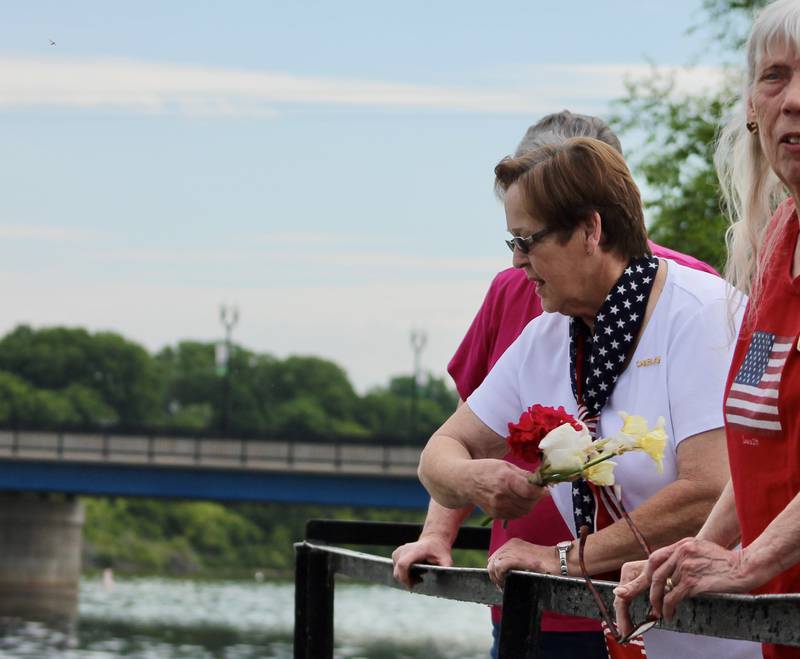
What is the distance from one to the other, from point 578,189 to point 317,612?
129 cm

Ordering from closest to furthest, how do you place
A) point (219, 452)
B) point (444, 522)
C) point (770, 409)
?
1. point (770, 409)
2. point (444, 522)
3. point (219, 452)

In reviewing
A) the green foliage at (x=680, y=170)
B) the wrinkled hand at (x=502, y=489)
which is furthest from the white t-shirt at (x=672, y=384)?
the green foliage at (x=680, y=170)

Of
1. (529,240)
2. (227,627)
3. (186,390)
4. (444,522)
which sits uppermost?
(186,390)

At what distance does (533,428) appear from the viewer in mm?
2811

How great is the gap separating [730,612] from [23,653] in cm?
3423

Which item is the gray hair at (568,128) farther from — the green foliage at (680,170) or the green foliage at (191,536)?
the green foliage at (191,536)

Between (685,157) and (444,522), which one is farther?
(685,157)

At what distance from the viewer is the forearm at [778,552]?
2344mm

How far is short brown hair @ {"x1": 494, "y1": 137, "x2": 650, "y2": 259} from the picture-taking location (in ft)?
11.0

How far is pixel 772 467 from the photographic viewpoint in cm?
252

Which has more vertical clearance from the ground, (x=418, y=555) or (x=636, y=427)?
(x=636, y=427)

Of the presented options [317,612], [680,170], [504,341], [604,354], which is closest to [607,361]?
[604,354]

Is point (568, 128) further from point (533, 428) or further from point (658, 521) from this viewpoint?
point (533, 428)

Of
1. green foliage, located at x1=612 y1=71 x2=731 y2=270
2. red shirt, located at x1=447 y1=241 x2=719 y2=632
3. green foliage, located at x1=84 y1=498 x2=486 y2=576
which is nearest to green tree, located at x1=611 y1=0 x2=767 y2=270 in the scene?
green foliage, located at x1=612 y1=71 x2=731 y2=270
